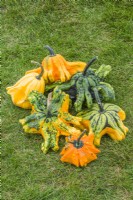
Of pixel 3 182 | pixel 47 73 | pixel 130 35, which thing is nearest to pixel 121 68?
pixel 130 35

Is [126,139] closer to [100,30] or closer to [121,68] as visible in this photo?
[121,68]

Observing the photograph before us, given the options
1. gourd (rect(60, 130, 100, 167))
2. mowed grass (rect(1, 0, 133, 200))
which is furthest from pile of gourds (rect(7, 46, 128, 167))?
mowed grass (rect(1, 0, 133, 200))

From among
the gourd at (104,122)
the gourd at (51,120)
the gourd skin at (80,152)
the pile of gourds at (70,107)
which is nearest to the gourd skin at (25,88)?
the pile of gourds at (70,107)

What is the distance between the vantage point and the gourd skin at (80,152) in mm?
4250

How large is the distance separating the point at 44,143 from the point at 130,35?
Answer: 226 cm

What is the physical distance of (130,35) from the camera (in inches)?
240

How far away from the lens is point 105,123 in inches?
176

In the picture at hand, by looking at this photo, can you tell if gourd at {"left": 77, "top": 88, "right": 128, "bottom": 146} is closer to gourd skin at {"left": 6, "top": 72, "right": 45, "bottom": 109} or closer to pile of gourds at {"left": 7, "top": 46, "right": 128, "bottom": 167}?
pile of gourds at {"left": 7, "top": 46, "right": 128, "bottom": 167}

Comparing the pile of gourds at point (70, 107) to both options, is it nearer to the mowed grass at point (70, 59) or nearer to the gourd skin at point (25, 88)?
the gourd skin at point (25, 88)

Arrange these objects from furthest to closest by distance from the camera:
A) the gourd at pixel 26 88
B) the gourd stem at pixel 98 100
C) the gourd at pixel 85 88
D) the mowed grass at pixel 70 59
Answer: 1. the gourd at pixel 26 88
2. the gourd at pixel 85 88
3. the gourd stem at pixel 98 100
4. the mowed grass at pixel 70 59

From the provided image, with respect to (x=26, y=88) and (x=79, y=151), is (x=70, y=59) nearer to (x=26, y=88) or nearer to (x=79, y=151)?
(x=26, y=88)

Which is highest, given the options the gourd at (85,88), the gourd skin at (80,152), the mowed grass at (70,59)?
the gourd at (85,88)

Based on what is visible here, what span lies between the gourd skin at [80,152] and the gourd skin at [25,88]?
30.5 inches

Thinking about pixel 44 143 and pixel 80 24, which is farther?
pixel 80 24
